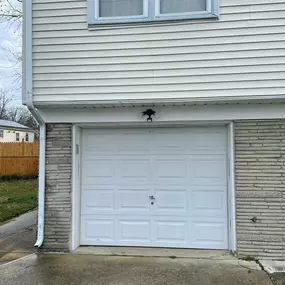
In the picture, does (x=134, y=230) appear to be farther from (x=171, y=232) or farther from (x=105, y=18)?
(x=105, y=18)

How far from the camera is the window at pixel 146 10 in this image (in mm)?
5293

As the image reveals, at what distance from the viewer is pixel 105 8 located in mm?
5555

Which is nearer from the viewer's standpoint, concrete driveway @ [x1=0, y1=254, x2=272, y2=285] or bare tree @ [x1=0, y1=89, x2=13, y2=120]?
concrete driveway @ [x1=0, y1=254, x2=272, y2=285]

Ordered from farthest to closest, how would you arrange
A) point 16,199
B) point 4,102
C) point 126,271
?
point 4,102
point 16,199
point 126,271

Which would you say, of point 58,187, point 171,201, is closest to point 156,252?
point 171,201

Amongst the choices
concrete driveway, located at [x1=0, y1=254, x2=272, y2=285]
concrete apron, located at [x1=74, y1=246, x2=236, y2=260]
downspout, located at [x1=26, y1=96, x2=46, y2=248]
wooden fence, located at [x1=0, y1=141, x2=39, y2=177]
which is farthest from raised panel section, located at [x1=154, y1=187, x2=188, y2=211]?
wooden fence, located at [x1=0, y1=141, x2=39, y2=177]

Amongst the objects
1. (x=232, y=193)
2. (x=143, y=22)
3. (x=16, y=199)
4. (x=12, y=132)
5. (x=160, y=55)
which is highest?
(x=12, y=132)

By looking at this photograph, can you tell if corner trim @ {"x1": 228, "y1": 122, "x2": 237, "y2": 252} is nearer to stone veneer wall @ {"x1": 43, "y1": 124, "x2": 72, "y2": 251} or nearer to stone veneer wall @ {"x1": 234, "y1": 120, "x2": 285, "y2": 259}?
stone veneer wall @ {"x1": 234, "y1": 120, "x2": 285, "y2": 259}

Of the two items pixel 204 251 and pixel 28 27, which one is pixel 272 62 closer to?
pixel 204 251

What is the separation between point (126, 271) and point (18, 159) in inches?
567

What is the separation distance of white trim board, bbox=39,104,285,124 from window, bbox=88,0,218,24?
146 centimetres

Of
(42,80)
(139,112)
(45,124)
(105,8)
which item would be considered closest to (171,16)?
(105,8)

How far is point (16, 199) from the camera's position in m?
11.3

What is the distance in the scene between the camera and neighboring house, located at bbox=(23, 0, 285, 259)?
5242 millimetres
